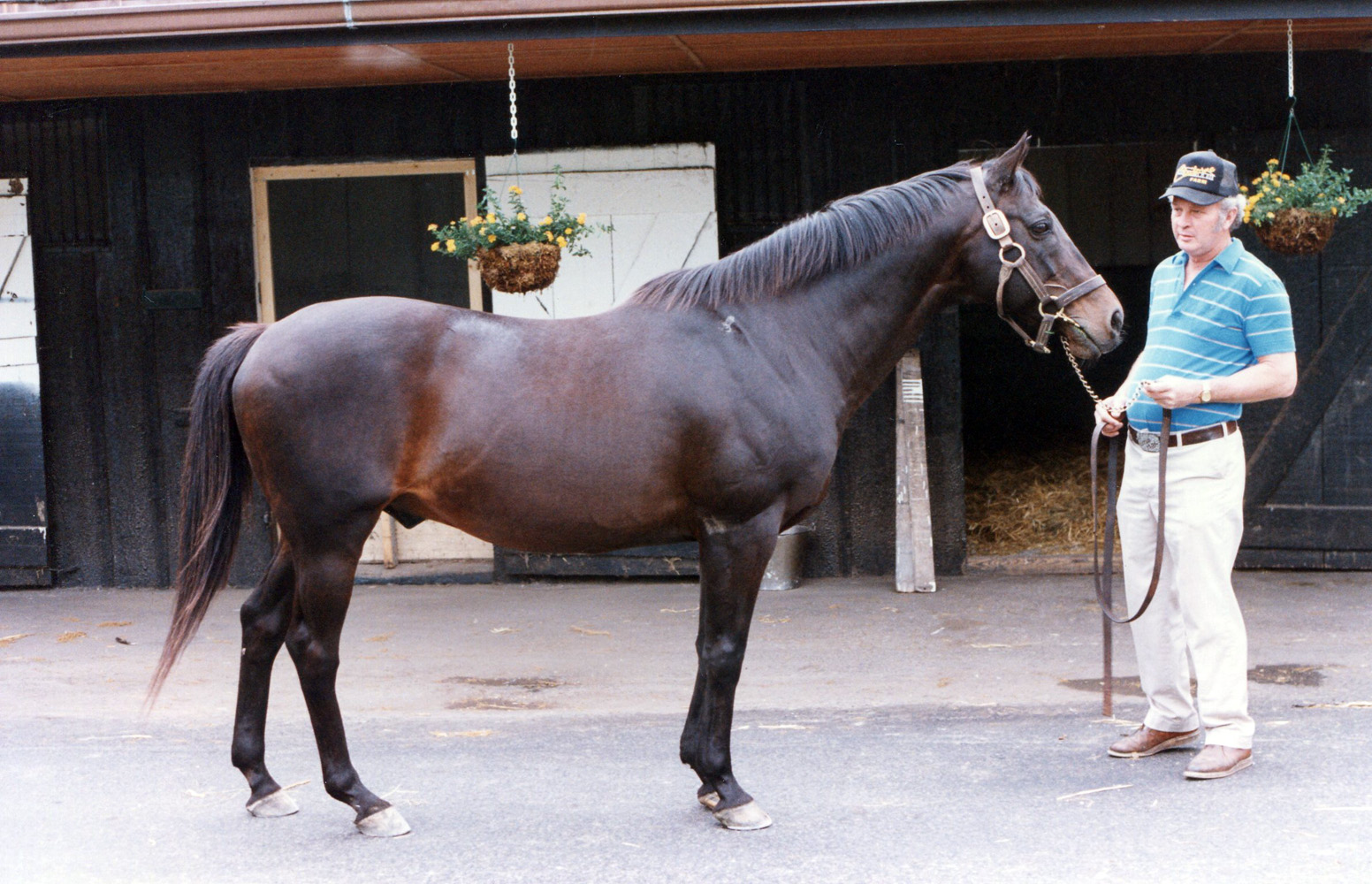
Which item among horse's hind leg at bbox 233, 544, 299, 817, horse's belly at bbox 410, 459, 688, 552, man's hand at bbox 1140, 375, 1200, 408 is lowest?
horse's hind leg at bbox 233, 544, 299, 817

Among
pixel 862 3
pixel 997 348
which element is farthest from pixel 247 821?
pixel 997 348

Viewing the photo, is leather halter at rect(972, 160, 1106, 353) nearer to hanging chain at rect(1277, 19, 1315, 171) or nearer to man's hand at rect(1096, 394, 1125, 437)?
man's hand at rect(1096, 394, 1125, 437)

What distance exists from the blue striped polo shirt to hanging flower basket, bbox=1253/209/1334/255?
2.04 meters

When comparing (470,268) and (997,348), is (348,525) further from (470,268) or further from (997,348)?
(997,348)

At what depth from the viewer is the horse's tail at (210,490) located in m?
3.74

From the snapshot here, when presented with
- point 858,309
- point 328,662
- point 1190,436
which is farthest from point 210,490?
point 1190,436

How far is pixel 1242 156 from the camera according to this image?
273 inches

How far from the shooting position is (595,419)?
11.8 ft

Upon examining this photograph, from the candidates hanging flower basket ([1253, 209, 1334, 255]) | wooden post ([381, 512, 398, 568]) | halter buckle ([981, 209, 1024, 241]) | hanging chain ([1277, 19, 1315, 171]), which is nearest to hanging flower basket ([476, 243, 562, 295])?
halter buckle ([981, 209, 1024, 241])

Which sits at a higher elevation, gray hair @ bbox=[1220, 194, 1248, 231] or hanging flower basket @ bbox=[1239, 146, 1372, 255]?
hanging flower basket @ bbox=[1239, 146, 1372, 255]

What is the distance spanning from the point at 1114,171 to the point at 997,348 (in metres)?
1.82

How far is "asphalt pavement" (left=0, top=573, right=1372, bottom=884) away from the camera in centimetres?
336

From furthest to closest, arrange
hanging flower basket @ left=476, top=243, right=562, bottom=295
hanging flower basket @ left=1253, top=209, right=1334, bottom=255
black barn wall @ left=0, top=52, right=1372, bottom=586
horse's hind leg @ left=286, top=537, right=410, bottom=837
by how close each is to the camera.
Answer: black barn wall @ left=0, top=52, right=1372, bottom=586, hanging flower basket @ left=1253, top=209, right=1334, bottom=255, hanging flower basket @ left=476, top=243, right=562, bottom=295, horse's hind leg @ left=286, top=537, right=410, bottom=837

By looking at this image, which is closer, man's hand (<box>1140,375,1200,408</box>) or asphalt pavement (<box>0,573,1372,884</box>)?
asphalt pavement (<box>0,573,1372,884</box>)
